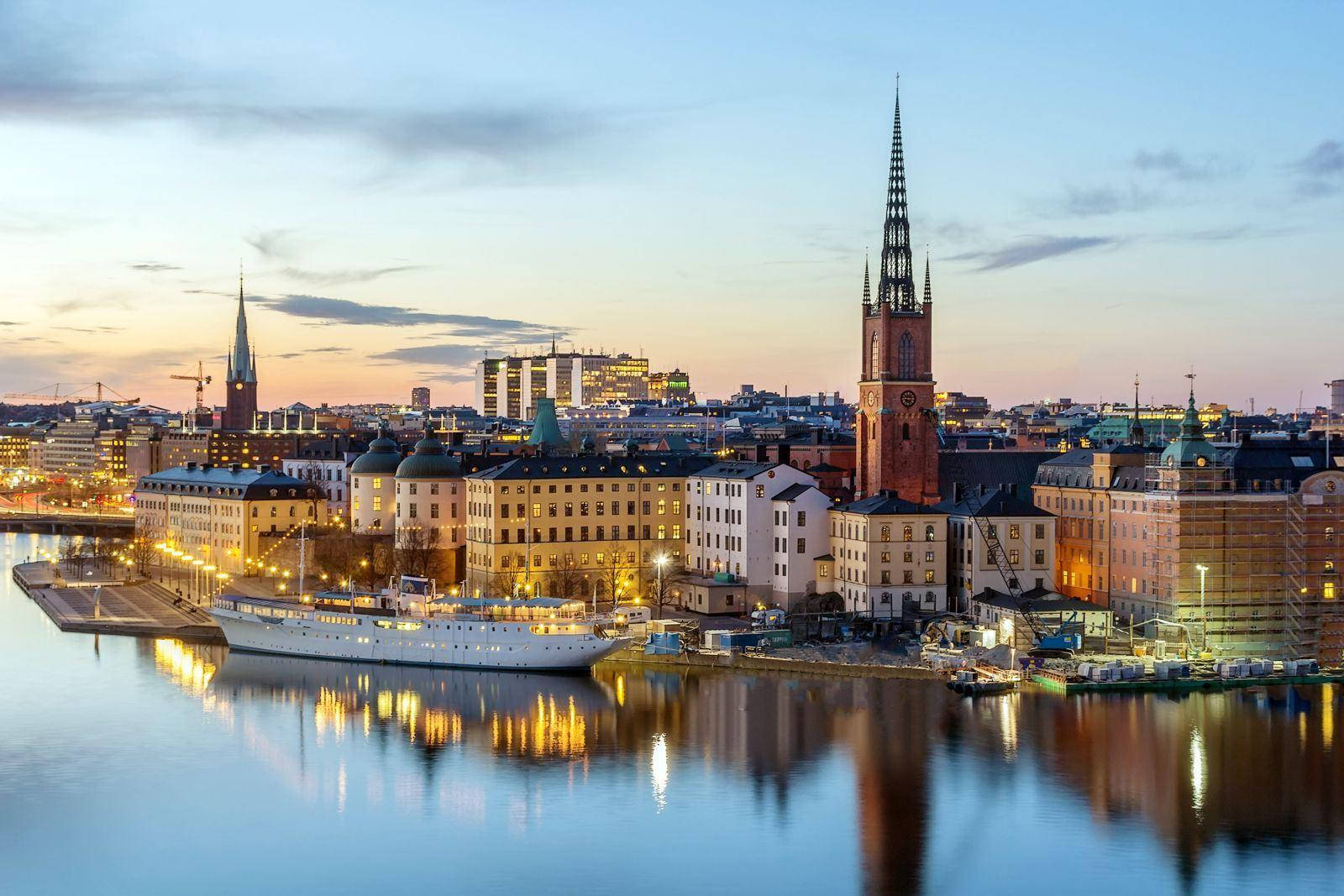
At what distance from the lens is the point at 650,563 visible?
66.4 metres

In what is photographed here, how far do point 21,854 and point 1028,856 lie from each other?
1974 cm

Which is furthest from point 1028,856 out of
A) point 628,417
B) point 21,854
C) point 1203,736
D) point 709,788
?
point 628,417

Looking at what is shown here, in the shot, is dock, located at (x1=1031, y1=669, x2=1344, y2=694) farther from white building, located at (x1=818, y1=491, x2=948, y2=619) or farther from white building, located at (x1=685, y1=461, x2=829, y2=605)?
white building, located at (x1=685, y1=461, x2=829, y2=605)

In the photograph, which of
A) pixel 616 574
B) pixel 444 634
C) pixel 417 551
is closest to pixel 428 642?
pixel 444 634

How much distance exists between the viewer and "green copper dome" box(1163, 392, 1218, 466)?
54.7m

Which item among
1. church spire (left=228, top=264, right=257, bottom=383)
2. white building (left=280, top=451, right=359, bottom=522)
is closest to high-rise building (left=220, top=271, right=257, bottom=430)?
church spire (left=228, top=264, right=257, bottom=383)

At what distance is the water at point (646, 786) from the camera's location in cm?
3375

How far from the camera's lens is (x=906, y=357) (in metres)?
70.4

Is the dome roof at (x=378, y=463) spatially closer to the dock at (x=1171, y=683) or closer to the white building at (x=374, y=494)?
the white building at (x=374, y=494)

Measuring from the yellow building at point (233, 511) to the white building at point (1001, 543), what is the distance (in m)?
31.3

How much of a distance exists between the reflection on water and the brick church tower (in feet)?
64.9

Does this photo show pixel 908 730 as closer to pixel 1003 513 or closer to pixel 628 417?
pixel 1003 513

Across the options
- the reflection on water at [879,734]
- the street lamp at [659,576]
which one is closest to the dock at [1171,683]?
the reflection on water at [879,734]

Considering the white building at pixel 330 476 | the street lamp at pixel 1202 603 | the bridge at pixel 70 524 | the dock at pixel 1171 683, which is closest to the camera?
the dock at pixel 1171 683
